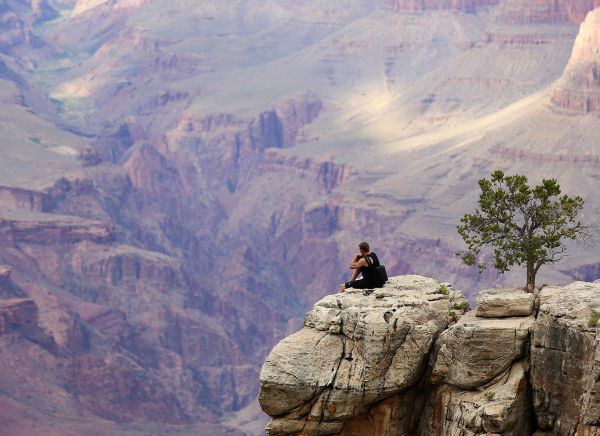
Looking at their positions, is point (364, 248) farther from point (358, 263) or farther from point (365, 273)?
point (365, 273)

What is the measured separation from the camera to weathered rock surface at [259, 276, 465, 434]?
1597 inches

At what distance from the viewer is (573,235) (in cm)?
4678

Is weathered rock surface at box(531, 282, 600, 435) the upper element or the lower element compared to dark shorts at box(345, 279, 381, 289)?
lower

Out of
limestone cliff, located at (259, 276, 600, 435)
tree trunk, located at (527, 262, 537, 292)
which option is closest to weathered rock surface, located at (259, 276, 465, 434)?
limestone cliff, located at (259, 276, 600, 435)

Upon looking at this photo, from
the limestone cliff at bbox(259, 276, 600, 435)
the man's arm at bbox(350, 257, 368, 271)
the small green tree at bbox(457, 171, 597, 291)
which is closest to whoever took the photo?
the limestone cliff at bbox(259, 276, 600, 435)

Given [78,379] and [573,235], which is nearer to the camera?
[573,235]

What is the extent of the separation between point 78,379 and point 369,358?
154 metres

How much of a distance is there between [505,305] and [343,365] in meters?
4.23

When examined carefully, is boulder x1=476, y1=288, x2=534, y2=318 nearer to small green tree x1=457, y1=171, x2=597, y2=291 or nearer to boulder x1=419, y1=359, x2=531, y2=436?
boulder x1=419, y1=359, x2=531, y2=436

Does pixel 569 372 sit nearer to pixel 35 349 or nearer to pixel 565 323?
pixel 565 323

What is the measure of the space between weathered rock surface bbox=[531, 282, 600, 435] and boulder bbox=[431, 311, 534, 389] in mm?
676

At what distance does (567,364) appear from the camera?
3859cm

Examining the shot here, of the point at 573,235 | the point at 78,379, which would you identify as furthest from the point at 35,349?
the point at 573,235

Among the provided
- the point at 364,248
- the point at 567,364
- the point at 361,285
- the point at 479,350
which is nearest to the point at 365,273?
the point at 361,285
